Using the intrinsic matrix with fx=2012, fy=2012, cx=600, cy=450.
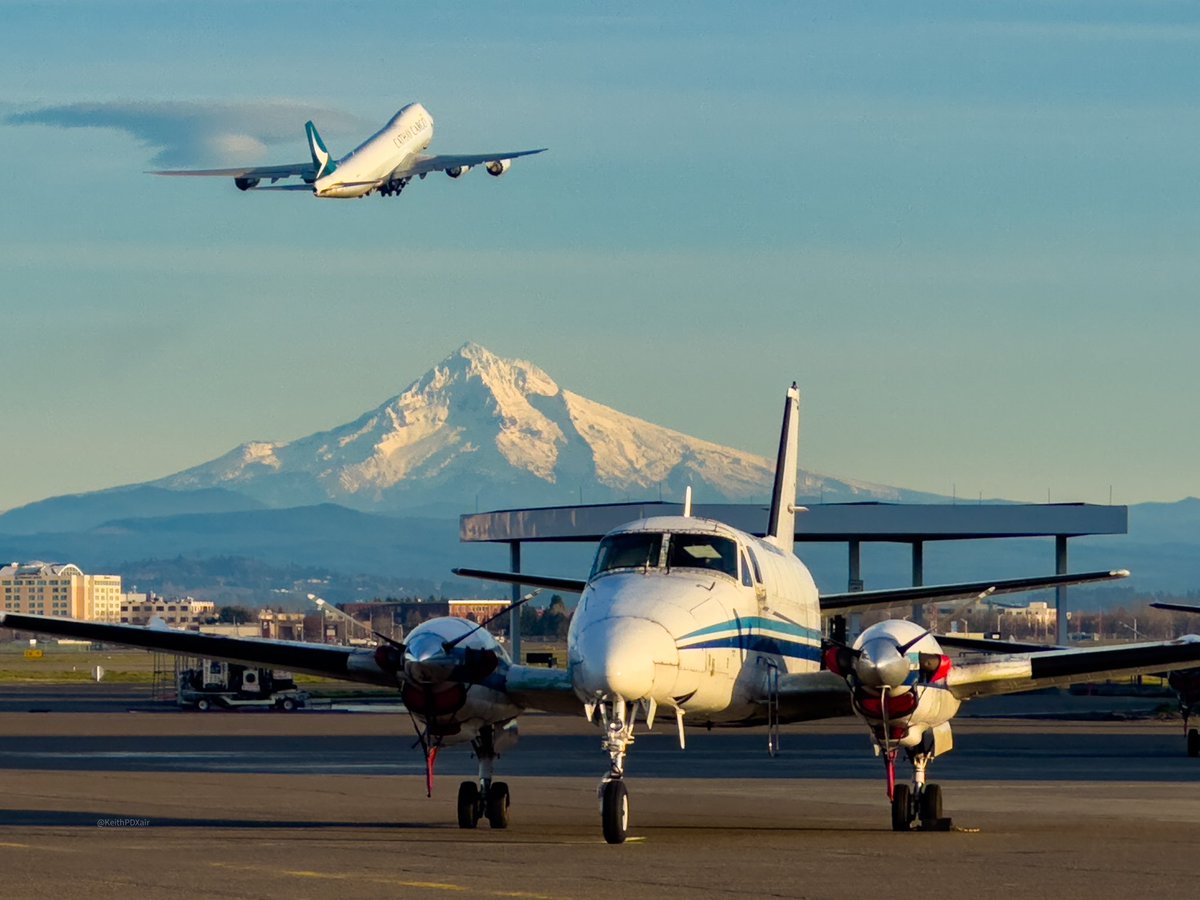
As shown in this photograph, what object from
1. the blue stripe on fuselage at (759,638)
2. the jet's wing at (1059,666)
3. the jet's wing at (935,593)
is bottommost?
the jet's wing at (1059,666)

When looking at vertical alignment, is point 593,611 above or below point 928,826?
above

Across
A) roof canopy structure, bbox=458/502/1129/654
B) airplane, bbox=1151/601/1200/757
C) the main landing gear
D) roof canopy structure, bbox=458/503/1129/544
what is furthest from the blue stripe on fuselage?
roof canopy structure, bbox=458/503/1129/544

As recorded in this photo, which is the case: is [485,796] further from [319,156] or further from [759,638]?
[319,156]

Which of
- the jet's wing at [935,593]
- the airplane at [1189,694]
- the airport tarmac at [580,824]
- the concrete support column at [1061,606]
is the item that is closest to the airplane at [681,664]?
the jet's wing at [935,593]

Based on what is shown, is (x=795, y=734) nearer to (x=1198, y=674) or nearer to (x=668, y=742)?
(x=668, y=742)

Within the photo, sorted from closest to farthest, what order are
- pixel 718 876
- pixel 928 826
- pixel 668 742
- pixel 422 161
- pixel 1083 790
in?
pixel 718 876 → pixel 928 826 → pixel 1083 790 → pixel 668 742 → pixel 422 161

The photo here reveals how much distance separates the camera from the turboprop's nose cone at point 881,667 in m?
20.3

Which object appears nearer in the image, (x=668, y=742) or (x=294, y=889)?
(x=294, y=889)

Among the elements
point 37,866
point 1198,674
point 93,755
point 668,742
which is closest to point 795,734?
point 668,742

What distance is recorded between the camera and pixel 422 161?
263ft

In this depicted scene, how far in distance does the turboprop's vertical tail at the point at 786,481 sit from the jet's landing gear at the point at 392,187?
4931cm

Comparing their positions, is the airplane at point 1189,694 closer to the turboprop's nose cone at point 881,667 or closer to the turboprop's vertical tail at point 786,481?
the turboprop's vertical tail at point 786,481

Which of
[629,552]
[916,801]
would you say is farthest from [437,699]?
[916,801]

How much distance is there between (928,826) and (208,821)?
26.1ft
